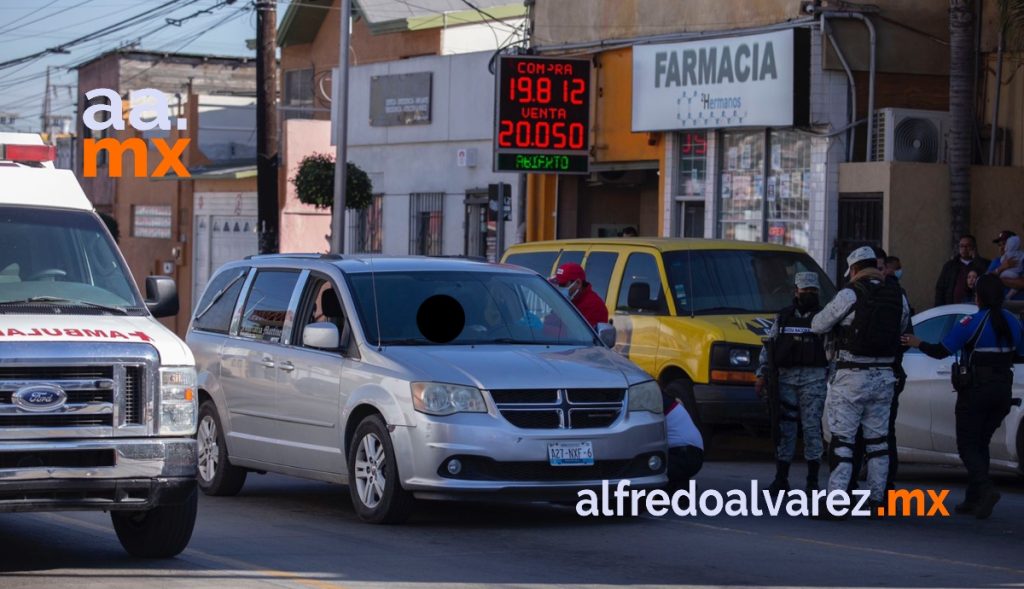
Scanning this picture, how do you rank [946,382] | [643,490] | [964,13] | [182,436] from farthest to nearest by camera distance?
[964,13] < [946,382] < [643,490] < [182,436]

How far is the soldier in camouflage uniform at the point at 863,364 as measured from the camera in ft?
39.8

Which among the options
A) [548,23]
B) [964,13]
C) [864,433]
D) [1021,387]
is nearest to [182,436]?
[864,433]

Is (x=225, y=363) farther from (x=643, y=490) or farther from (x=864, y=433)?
(x=864, y=433)

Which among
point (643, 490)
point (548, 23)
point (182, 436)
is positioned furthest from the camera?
point (548, 23)

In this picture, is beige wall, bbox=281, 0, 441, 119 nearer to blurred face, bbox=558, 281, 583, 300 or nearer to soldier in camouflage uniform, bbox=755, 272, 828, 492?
blurred face, bbox=558, 281, 583, 300

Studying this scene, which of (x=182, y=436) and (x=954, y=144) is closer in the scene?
(x=182, y=436)

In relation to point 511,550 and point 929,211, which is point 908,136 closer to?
point 929,211

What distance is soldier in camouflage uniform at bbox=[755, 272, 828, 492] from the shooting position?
42.3 feet

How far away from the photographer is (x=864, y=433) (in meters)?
12.3

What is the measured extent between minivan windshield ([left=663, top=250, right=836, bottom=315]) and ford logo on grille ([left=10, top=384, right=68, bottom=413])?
8482mm

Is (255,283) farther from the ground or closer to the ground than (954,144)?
closer to the ground

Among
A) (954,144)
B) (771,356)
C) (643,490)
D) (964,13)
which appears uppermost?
(964,13)

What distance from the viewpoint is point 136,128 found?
50156 millimetres

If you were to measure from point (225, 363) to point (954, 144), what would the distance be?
11.7 metres
